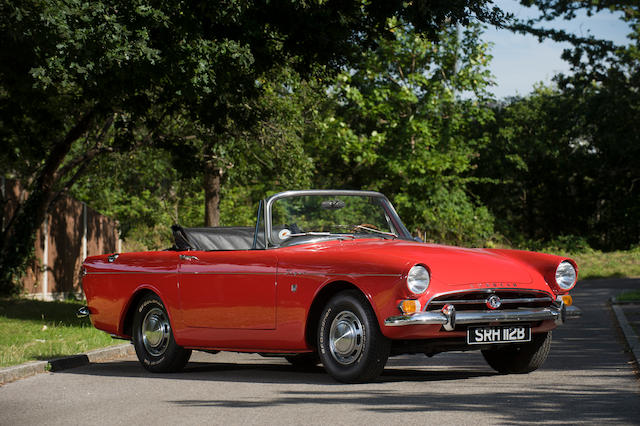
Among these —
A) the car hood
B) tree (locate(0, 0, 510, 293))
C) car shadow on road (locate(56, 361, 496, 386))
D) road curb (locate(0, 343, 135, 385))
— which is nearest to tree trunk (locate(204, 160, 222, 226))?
tree (locate(0, 0, 510, 293))

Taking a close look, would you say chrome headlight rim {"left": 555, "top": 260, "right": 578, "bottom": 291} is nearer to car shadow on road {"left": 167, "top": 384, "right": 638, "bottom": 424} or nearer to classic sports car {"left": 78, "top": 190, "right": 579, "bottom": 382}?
classic sports car {"left": 78, "top": 190, "right": 579, "bottom": 382}

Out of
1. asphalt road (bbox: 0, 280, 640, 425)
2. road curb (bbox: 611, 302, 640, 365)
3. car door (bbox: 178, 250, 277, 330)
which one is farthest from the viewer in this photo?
road curb (bbox: 611, 302, 640, 365)

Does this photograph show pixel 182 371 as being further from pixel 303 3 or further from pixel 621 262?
pixel 621 262

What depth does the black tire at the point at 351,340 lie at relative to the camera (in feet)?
25.4

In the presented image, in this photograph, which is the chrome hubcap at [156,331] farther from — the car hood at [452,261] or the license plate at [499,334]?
the license plate at [499,334]

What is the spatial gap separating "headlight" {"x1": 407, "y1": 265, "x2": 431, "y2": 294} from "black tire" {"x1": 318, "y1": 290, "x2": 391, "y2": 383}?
0.42 metres

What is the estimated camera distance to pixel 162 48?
14.6 metres

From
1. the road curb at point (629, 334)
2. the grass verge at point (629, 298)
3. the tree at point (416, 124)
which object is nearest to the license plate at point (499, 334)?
the road curb at point (629, 334)

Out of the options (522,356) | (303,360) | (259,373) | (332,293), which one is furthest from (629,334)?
(332,293)

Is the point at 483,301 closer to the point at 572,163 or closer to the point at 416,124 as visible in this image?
the point at 416,124

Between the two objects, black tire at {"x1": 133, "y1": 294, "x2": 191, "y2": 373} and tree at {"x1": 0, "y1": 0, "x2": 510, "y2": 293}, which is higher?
tree at {"x1": 0, "y1": 0, "x2": 510, "y2": 293}

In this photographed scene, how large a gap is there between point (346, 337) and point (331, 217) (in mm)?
1586

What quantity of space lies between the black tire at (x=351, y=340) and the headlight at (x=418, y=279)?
42cm

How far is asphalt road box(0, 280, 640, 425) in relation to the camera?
651cm
